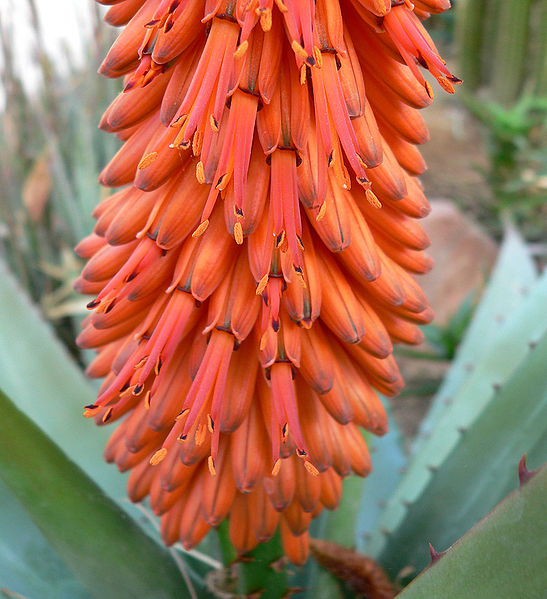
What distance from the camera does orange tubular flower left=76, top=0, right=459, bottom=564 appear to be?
626 mm

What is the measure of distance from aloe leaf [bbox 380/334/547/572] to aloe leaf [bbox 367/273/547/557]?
0.24 feet

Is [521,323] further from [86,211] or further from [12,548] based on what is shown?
[86,211]

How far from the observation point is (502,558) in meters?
0.56

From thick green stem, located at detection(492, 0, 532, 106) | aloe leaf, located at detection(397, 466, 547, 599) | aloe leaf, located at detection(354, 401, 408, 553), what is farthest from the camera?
thick green stem, located at detection(492, 0, 532, 106)

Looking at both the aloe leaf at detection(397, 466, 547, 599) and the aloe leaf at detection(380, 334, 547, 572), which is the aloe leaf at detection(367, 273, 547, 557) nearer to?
the aloe leaf at detection(380, 334, 547, 572)

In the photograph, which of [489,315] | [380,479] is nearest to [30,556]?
[380,479]

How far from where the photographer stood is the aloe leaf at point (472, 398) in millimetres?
1129

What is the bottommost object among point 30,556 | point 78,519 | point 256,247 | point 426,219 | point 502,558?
point 426,219

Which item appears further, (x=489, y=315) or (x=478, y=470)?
(x=489, y=315)

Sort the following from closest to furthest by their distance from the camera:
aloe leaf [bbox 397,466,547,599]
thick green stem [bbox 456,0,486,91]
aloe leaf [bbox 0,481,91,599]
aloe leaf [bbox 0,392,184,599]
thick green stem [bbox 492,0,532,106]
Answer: aloe leaf [bbox 397,466,547,599]
aloe leaf [bbox 0,392,184,599]
aloe leaf [bbox 0,481,91,599]
thick green stem [bbox 492,0,532,106]
thick green stem [bbox 456,0,486,91]

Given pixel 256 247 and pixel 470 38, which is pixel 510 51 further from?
pixel 256 247

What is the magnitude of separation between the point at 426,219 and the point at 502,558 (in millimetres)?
2263

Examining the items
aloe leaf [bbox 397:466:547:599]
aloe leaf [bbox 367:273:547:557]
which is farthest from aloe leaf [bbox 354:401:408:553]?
aloe leaf [bbox 397:466:547:599]

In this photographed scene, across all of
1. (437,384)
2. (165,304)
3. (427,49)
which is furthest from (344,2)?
(437,384)
